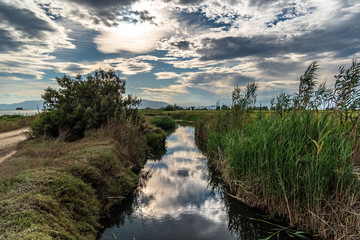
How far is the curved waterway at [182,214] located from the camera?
18.2ft

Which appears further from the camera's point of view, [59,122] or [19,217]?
[59,122]

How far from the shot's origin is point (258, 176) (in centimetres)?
646

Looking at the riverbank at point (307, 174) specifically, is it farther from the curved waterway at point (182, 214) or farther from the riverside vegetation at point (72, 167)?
the riverside vegetation at point (72, 167)

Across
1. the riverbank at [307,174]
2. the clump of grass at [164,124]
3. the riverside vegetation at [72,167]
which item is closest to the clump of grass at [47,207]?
the riverside vegetation at [72,167]

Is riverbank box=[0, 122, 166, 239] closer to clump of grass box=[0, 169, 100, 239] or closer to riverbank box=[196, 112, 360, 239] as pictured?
clump of grass box=[0, 169, 100, 239]

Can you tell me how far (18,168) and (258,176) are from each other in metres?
7.05

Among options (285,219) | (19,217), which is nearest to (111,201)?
(19,217)

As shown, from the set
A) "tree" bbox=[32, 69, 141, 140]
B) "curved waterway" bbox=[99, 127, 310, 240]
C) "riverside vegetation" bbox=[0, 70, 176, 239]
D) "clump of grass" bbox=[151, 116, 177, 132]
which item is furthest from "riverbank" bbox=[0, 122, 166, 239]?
"clump of grass" bbox=[151, 116, 177, 132]

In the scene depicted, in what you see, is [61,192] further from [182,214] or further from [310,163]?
[310,163]

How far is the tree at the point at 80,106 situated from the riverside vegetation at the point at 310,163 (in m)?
8.00

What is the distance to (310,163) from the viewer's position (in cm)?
495

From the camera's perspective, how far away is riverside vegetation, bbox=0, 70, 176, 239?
3.65 meters

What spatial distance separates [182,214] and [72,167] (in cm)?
372

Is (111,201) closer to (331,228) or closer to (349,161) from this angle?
(331,228)
